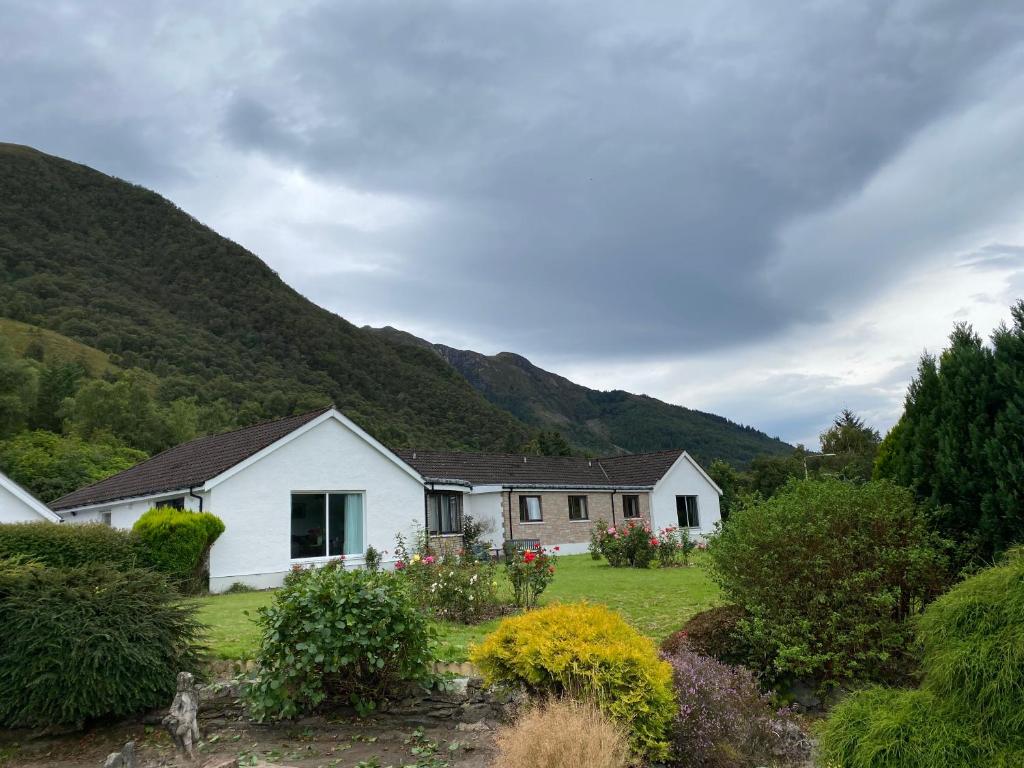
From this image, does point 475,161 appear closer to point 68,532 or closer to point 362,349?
point 68,532

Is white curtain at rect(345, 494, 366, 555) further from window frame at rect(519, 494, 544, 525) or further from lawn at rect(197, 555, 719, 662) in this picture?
window frame at rect(519, 494, 544, 525)

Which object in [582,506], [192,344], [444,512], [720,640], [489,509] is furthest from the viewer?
[192,344]

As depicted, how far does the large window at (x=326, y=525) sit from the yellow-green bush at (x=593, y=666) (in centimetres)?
1463

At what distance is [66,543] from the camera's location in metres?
12.9

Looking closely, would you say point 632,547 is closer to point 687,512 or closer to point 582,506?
point 582,506

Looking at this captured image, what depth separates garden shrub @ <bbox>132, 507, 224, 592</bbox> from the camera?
51.0 feet

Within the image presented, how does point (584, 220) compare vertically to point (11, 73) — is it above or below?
below

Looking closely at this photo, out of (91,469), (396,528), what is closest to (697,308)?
(396,528)

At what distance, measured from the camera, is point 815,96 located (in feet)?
39.4

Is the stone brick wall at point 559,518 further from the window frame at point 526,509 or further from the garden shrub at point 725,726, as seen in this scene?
the garden shrub at point 725,726

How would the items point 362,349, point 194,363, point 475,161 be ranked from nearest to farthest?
point 475,161, point 194,363, point 362,349

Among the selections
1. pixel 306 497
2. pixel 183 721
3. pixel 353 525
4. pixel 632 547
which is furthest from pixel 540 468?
pixel 183 721

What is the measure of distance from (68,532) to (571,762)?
41.8ft

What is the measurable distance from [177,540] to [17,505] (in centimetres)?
722
